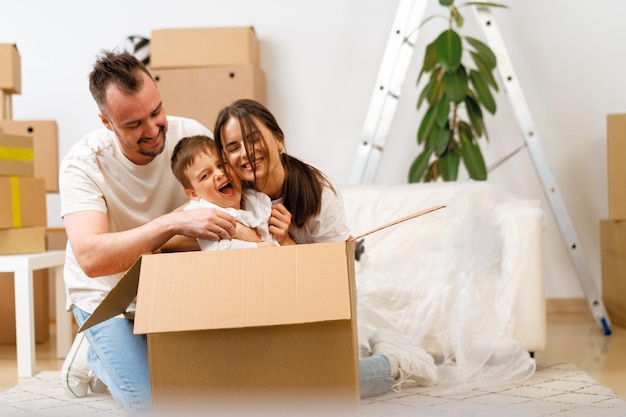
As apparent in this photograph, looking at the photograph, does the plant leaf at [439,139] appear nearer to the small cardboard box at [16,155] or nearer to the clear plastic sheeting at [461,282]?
the clear plastic sheeting at [461,282]

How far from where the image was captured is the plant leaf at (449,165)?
11.6 ft

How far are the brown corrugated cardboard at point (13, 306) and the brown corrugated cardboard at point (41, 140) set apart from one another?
43 cm

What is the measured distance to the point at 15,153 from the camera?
3121 millimetres

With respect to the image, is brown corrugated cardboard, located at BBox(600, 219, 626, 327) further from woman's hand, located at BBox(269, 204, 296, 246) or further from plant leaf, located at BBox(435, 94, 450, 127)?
woman's hand, located at BBox(269, 204, 296, 246)

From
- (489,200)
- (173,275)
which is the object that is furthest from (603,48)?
(173,275)

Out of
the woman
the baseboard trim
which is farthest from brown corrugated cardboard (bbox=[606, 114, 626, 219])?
the woman

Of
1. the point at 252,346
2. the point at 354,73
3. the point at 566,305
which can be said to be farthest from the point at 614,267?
the point at 252,346

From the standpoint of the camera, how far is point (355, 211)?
10.5 ft

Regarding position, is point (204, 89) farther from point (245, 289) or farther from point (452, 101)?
point (245, 289)

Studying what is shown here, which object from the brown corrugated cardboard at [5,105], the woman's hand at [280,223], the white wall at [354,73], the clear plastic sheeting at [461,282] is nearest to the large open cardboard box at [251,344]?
the woman's hand at [280,223]

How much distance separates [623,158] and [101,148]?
2312mm

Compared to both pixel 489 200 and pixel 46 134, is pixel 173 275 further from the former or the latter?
pixel 46 134

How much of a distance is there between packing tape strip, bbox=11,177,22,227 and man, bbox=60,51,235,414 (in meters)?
1.05

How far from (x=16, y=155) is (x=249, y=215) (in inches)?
66.6
